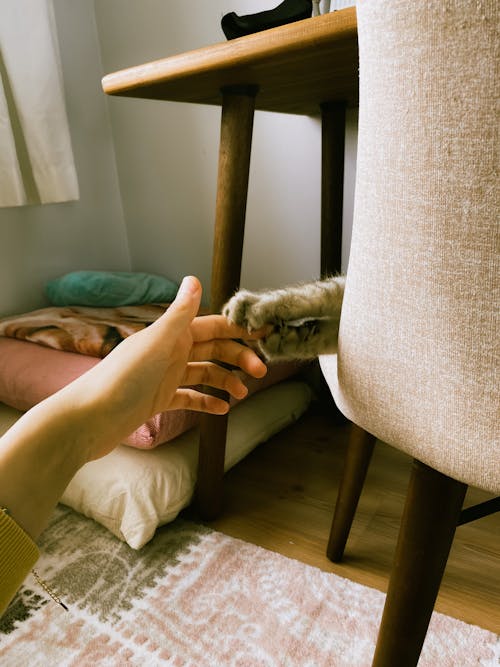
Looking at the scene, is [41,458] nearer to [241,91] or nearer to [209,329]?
[209,329]

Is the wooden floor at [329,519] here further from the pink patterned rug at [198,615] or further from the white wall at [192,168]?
the white wall at [192,168]

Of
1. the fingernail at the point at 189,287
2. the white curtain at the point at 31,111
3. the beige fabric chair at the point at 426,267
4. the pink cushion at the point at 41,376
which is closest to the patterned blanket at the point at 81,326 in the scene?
the pink cushion at the point at 41,376

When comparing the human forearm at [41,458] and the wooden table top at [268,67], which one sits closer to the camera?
the human forearm at [41,458]

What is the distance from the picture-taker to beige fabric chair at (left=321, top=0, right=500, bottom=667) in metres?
0.28

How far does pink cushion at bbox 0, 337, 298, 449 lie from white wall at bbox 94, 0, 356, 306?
0.43 m

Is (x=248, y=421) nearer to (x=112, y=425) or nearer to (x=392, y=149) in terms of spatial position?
(x=112, y=425)

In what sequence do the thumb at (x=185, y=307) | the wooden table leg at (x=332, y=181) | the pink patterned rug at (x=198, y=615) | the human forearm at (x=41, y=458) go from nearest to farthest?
the human forearm at (x=41, y=458), the thumb at (x=185, y=307), the pink patterned rug at (x=198, y=615), the wooden table leg at (x=332, y=181)

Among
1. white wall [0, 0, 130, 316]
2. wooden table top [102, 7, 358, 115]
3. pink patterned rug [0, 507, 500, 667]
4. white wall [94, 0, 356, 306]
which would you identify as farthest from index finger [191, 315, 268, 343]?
white wall [0, 0, 130, 316]

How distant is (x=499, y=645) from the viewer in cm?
65

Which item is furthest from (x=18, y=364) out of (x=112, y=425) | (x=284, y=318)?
(x=284, y=318)

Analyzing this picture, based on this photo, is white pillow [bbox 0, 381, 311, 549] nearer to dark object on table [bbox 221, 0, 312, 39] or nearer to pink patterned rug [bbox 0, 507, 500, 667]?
pink patterned rug [bbox 0, 507, 500, 667]

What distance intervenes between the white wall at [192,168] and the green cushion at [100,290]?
183 mm

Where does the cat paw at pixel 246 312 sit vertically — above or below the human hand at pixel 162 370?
above

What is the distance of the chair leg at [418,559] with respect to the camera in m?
0.41
